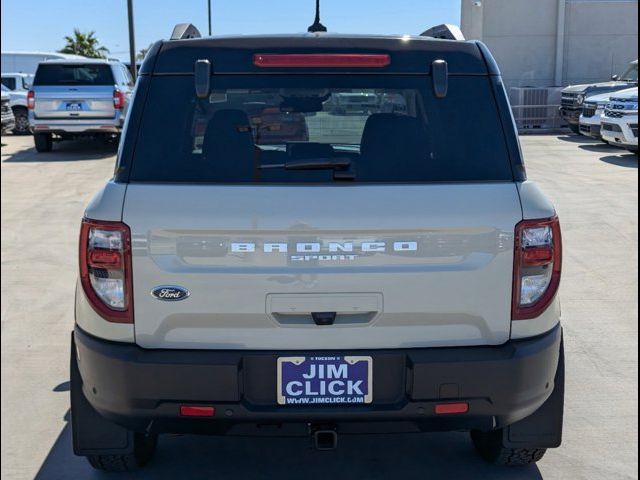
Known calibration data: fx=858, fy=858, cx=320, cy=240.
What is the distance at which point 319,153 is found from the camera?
3514 mm

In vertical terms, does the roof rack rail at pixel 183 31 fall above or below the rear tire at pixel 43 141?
above

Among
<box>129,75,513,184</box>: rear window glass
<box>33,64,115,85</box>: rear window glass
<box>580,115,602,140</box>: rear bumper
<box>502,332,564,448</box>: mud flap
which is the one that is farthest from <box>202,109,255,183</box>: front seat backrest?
<box>580,115,602,140</box>: rear bumper

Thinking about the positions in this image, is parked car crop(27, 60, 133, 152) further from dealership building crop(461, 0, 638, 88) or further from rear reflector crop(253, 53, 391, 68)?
dealership building crop(461, 0, 638, 88)

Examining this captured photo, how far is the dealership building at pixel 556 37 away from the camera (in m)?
29.9

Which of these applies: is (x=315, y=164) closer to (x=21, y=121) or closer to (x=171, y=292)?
(x=171, y=292)

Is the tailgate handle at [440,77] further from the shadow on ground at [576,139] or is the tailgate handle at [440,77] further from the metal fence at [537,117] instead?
the metal fence at [537,117]

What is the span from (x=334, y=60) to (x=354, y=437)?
1896 mm

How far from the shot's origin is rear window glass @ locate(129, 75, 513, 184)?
3133 mm

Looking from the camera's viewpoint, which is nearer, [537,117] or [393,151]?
[393,151]

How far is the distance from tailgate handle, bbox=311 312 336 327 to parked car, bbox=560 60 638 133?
59.5ft

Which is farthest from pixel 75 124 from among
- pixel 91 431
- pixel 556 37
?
pixel 556 37

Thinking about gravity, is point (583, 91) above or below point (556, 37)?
below

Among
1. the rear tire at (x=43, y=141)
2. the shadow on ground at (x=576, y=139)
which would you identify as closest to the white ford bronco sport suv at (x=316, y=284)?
the rear tire at (x=43, y=141)

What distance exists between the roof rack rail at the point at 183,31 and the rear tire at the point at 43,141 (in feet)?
→ 47.5
